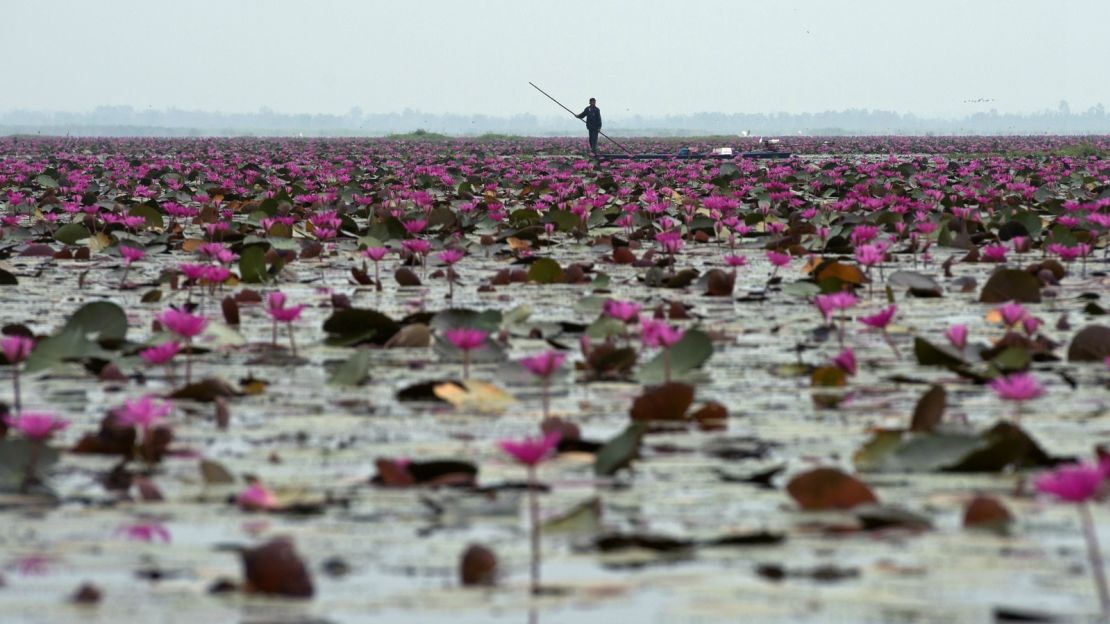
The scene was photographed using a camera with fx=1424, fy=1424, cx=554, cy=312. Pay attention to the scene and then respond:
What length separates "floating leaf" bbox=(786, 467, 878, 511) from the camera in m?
2.38

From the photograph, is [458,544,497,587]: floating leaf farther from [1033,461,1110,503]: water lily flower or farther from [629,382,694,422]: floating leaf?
[629,382,694,422]: floating leaf

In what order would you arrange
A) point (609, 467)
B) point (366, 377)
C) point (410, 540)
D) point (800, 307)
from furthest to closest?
point (800, 307) → point (366, 377) → point (609, 467) → point (410, 540)

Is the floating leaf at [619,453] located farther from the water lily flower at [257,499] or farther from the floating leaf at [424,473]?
the water lily flower at [257,499]

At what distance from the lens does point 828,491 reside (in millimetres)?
2387

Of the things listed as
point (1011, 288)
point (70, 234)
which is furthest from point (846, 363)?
point (70, 234)

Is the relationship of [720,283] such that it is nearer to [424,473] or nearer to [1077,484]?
[424,473]

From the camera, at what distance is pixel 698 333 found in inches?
149

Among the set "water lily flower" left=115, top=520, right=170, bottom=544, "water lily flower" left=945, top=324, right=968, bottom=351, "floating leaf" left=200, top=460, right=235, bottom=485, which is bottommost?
"water lily flower" left=115, top=520, right=170, bottom=544

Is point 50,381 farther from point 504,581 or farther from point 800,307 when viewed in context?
point 800,307

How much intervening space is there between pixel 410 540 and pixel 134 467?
79cm

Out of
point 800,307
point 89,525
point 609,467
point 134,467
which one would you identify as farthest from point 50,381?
point 800,307

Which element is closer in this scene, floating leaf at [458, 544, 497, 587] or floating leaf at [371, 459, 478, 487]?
floating leaf at [458, 544, 497, 587]

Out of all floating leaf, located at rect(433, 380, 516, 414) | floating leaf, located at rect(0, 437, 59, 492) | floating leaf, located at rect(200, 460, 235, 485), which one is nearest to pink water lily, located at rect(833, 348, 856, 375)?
floating leaf, located at rect(433, 380, 516, 414)

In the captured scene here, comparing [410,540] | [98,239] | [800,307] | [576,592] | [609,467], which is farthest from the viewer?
[98,239]
